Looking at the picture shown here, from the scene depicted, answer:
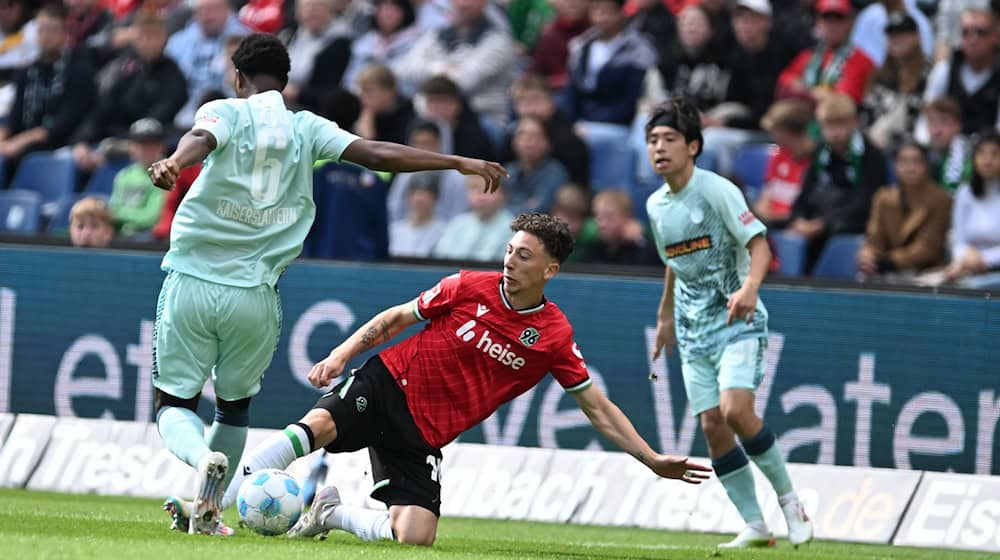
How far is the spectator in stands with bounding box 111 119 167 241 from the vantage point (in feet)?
47.1

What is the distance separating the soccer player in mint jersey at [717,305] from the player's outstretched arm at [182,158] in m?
2.77

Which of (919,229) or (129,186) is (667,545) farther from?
(129,186)

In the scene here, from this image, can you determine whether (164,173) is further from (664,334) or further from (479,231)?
(479,231)

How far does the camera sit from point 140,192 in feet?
47.7

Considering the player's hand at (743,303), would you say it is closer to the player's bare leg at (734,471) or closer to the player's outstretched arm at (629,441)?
the player's bare leg at (734,471)

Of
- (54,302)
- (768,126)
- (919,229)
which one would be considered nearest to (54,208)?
(54,302)

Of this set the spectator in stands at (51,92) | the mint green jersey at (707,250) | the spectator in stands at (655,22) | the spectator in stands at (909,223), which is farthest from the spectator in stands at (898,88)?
the spectator in stands at (51,92)

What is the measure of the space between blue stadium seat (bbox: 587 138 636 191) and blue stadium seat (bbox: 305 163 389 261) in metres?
2.30

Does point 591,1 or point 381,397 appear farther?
point 591,1

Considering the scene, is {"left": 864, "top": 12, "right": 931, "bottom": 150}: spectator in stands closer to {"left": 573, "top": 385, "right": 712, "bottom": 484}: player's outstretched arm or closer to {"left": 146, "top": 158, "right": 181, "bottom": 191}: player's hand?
{"left": 573, "top": 385, "right": 712, "bottom": 484}: player's outstretched arm

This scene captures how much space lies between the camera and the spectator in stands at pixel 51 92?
16.5 meters

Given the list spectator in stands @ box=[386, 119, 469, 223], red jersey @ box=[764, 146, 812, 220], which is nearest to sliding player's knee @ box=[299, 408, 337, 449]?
spectator in stands @ box=[386, 119, 469, 223]

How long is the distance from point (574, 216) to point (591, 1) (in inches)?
126

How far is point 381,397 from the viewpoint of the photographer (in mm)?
7945
